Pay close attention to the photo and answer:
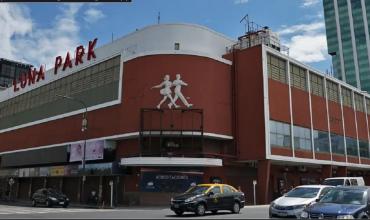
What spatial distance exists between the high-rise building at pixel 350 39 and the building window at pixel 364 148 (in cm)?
8188

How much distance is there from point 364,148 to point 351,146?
4.86m

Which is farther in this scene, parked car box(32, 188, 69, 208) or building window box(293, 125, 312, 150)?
building window box(293, 125, 312, 150)

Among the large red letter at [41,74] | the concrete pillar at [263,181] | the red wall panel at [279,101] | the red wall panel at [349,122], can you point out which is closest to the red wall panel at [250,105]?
the concrete pillar at [263,181]

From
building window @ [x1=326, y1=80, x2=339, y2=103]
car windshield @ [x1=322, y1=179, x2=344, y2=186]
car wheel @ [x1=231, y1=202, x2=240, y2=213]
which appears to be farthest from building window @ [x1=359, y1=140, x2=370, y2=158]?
car wheel @ [x1=231, y1=202, x2=240, y2=213]

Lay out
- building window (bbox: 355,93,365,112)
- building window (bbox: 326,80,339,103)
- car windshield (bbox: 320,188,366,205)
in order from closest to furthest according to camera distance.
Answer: car windshield (bbox: 320,188,366,205)
building window (bbox: 326,80,339,103)
building window (bbox: 355,93,365,112)

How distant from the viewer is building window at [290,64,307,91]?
152ft

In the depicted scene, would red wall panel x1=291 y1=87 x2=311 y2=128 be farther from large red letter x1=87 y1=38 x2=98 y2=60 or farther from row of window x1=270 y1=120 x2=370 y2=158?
large red letter x1=87 y1=38 x2=98 y2=60

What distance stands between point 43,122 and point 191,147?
23.4 metres

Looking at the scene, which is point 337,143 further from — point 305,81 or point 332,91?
point 305,81

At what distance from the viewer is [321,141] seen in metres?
49.2

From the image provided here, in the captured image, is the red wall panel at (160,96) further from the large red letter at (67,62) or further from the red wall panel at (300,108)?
the large red letter at (67,62)

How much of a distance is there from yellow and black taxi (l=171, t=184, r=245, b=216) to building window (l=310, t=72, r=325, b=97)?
28.9 m

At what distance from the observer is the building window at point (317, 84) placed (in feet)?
163

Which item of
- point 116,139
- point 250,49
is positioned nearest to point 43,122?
point 116,139
